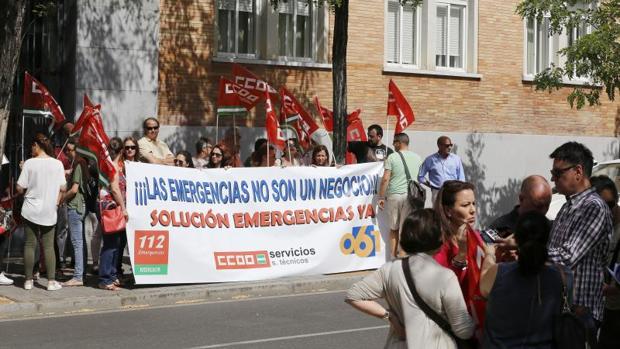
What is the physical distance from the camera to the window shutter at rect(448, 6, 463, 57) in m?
22.2

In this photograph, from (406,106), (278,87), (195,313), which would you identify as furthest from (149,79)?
(195,313)

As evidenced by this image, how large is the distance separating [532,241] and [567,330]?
0.43m

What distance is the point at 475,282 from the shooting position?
516 centimetres

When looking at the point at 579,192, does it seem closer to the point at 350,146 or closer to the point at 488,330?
the point at 488,330

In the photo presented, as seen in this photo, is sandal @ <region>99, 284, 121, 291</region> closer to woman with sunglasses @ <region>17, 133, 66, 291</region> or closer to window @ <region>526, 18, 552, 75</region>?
woman with sunglasses @ <region>17, 133, 66, 291</region>

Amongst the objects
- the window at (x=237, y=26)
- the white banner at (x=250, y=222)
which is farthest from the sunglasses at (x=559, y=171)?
the window at (x=237, y=26)

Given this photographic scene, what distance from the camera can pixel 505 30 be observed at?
2256 cm

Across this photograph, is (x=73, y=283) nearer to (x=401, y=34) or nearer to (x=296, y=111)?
(x=296, y=111)

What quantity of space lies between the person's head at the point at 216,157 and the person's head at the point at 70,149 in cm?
182

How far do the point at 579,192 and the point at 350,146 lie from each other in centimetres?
1242

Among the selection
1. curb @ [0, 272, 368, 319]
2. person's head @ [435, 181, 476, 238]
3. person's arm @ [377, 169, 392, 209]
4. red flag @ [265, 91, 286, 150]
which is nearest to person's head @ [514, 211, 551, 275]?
person's head @ [435, 181, 476, 238]

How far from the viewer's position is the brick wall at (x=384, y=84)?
1883cm

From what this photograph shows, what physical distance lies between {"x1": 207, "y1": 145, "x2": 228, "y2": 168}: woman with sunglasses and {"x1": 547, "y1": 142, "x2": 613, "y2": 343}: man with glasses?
363 inches

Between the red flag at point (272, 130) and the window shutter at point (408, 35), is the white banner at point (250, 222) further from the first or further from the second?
the window shutter at point (408, 35)
